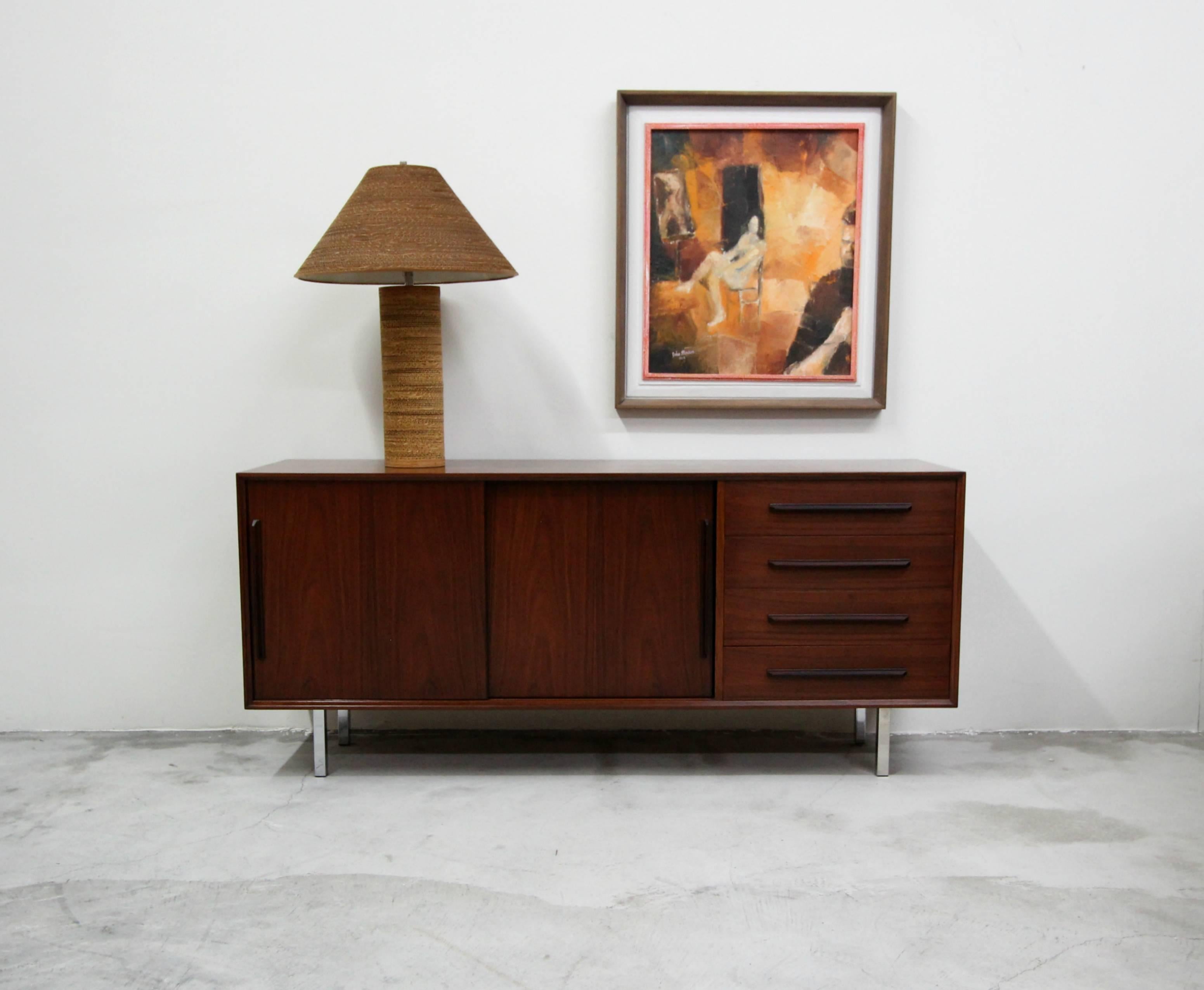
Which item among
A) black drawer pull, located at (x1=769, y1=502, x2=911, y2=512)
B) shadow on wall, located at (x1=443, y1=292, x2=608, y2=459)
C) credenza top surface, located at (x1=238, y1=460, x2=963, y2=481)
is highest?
shadow on wall, located at (x1=443, y1=292, x2=608, y2=459)

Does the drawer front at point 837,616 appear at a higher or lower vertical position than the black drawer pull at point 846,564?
lower

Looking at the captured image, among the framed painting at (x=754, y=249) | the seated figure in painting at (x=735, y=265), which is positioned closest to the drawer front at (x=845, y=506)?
the framed painting at (x=754, y=249)

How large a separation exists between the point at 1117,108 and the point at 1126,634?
155 cm

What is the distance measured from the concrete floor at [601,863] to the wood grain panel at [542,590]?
0.93 feet

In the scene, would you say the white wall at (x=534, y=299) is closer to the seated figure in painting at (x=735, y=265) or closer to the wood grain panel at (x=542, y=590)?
the seated figure in painting at (x=735, y=265)

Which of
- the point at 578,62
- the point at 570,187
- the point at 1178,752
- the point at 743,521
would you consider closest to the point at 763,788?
the point at 743,521

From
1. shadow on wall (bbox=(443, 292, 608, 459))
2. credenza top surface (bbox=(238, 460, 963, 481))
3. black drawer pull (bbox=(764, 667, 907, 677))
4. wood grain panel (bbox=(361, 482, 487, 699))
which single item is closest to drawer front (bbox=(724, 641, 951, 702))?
black drawer pull (bbox=(764, 667, 907, 677))

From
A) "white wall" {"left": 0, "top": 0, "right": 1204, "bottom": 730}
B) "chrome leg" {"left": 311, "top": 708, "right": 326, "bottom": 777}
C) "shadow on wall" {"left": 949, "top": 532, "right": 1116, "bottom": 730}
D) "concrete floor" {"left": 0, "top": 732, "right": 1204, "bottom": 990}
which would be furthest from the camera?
"shadow on wall" {"left": 949, "top": 532, "right": 1116, "bottom": 730}

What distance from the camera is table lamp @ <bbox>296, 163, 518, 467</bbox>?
7.34 ft

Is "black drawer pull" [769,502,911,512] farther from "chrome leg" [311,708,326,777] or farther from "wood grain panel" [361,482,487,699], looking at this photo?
"chrome leg" [311,708,326,777]

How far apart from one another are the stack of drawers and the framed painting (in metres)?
0.46

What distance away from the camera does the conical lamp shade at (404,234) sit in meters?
2.23

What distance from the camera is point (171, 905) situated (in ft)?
5.99

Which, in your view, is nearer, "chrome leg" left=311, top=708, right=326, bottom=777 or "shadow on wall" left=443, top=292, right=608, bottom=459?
"chrome leg" left=311, top=708, right=326, bottom=777
